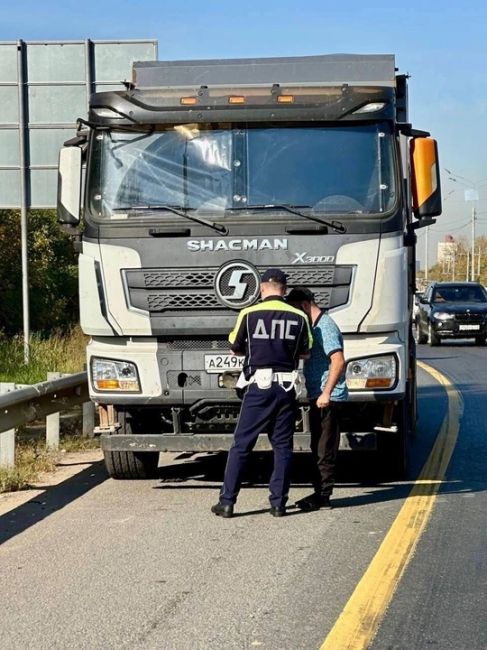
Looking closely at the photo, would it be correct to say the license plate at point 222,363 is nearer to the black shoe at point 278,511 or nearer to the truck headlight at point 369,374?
the truck headlight at point 369,374

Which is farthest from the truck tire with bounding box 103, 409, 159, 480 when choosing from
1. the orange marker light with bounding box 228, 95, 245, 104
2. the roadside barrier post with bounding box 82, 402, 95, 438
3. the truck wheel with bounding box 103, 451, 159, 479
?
the orange marker light with bounding box 228, 95, 245, 104

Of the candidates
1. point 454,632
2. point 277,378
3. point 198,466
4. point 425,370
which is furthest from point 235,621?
point 425,370

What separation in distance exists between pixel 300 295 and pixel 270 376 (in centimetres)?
66

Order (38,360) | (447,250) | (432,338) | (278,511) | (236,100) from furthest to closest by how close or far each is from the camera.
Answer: (447,250), (432,338), (38,360), (236,100), (278,511)

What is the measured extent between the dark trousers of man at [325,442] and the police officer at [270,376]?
1.09ft

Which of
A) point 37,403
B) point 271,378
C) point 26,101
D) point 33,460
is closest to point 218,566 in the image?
point 271,378

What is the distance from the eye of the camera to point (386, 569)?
6.36 m

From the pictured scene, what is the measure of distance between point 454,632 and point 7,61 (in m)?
13.3

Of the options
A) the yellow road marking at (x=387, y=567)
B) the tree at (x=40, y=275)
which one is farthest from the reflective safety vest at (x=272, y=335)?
the tree at (x=40, y=275)

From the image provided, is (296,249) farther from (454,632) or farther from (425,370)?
(425,370)

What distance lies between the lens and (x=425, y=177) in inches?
341

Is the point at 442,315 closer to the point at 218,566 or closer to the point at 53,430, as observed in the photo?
the point at 53,430

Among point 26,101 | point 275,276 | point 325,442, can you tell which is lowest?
point 325,442

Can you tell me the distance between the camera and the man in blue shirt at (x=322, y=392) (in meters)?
8.00
